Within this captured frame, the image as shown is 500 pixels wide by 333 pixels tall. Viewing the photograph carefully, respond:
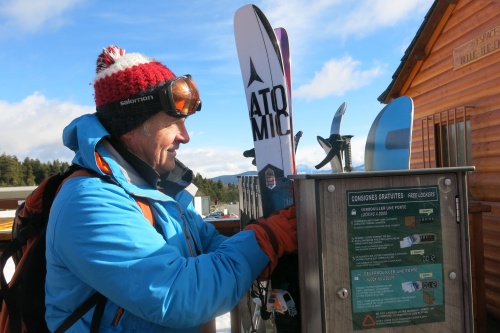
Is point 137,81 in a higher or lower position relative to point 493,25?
lower

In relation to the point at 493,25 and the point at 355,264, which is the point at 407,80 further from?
the point at 355,264

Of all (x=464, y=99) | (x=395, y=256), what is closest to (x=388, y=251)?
(x=395, y=256)

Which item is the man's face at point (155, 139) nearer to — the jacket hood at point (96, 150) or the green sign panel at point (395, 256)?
the jacket hood at point (96, 150)

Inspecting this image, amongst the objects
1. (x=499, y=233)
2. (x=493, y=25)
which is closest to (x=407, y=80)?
(x=493, y=25)

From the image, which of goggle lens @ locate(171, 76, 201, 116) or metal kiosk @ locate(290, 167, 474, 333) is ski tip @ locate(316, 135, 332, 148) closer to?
goggle lens @ locate(171, 76, 201, 116)

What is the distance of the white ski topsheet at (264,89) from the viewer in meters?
2.09

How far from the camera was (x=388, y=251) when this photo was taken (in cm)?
145

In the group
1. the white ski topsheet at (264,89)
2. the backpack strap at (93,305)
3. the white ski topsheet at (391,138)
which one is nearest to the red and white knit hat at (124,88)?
the backpack strap at (93,305)

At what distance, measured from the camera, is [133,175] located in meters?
1.67

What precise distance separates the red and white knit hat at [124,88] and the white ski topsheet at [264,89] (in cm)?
56

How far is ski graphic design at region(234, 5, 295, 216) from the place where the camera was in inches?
81.7

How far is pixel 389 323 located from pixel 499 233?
4.77 meters

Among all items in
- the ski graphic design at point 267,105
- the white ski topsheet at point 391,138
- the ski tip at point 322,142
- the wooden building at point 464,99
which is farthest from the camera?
the wooden building at point 464,99

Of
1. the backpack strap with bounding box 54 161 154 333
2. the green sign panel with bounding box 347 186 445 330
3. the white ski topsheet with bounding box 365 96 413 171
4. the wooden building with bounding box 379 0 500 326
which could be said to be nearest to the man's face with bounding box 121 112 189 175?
the backpack strap with bounding box 54 161 154 333
